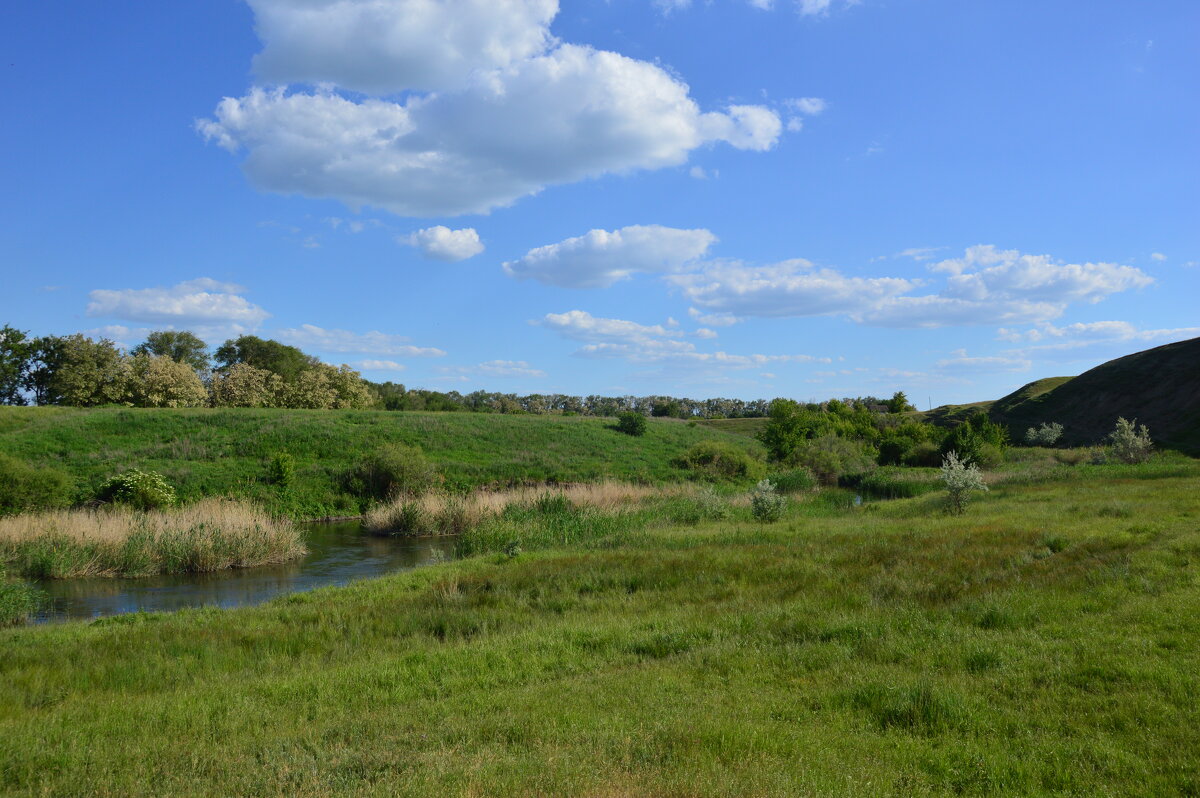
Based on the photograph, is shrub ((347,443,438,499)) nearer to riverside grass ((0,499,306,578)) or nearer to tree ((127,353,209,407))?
riverside grass ((0,499,306,578))

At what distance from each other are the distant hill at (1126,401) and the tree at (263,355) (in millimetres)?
83896

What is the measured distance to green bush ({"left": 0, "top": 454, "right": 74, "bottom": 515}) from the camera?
23797mm

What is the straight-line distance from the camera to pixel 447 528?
29797mm

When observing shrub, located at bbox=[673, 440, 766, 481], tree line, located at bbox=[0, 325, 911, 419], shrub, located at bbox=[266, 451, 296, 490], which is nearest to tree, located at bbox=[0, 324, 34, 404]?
tree line, located at bbox=[0, 325, 911, 419]

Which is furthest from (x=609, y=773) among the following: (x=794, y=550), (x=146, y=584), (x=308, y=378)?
(x=308, y=378)

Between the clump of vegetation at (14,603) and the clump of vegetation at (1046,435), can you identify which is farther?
the clump of vegetation at (1046,435)

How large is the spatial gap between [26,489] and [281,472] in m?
13.5

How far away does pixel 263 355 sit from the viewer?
3462 inches

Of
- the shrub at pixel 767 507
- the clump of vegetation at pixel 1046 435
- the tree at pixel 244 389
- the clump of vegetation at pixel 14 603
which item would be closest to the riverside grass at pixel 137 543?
the clump of vegetation at pixel 14 603

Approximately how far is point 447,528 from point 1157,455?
39.6 meters

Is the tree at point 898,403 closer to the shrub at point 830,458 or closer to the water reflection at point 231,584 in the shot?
the shrub at point 830,458

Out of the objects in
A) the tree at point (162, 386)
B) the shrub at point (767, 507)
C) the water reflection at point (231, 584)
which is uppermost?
the tree at point (162, 386)

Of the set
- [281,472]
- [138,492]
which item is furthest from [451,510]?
[281,472]

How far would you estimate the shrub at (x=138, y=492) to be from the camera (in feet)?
91.7
